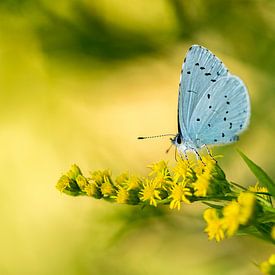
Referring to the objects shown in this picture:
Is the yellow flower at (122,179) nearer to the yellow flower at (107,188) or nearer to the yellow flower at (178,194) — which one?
the yellow flower at (107,188)

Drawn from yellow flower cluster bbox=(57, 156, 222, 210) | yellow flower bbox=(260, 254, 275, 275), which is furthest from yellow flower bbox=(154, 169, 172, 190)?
yellow flower bbox=(260, 254, 275, 275)

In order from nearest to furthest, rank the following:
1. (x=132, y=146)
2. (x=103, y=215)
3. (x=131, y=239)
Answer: (x=103, y=215) < (x=131, y=239) < (x=132, y=146)

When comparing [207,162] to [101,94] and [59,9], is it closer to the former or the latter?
[59,9]

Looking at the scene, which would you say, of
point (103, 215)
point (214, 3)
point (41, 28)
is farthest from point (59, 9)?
point (103, 215)

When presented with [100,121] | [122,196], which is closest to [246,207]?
[122,196]

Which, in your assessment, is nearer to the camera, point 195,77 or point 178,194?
point 178,194

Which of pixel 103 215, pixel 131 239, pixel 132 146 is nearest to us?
pixel 103 215

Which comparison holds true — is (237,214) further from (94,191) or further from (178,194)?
(94,191)

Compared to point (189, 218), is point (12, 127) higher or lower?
higher
